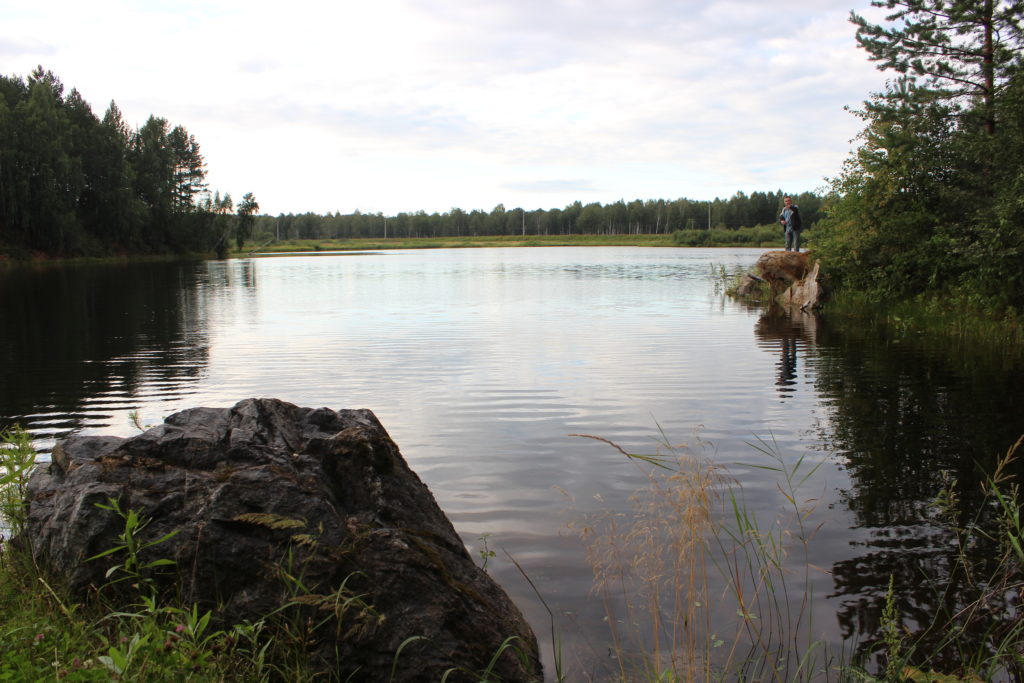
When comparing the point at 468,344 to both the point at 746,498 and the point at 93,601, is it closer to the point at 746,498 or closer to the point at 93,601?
the point at 746,498

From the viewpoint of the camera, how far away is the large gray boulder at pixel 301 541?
407 cm

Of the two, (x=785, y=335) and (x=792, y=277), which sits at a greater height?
(x=792, y=277)

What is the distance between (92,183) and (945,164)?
323 feet

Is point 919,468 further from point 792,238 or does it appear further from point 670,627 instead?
point 792,238

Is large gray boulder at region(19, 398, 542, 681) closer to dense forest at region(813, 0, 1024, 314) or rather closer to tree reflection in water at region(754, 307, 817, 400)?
tree reflection in water at region(754, 307, 817, 400)

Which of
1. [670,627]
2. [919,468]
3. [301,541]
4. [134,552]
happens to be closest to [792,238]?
[919,468]

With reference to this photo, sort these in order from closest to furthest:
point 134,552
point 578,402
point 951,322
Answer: point 134,552 < point 578,402 < point 951,322

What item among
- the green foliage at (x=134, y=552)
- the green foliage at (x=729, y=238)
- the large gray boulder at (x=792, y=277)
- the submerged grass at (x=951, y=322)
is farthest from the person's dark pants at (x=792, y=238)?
the green foliage at (x=729, y=238)

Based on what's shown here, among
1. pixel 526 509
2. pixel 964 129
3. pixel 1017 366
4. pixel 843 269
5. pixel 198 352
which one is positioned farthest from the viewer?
pixel 843 269

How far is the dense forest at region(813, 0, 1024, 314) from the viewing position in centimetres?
1816

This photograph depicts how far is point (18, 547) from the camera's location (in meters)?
5.20

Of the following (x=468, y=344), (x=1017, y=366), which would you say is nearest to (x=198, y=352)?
(x=468, y=344)

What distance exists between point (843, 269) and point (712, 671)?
24232mm

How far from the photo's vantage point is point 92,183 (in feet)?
309
